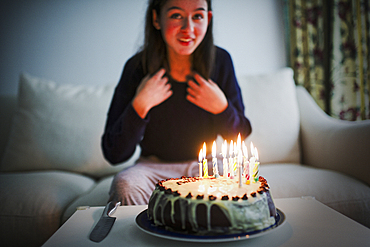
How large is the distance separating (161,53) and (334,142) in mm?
1028

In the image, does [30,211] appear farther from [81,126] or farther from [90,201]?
[81,126]

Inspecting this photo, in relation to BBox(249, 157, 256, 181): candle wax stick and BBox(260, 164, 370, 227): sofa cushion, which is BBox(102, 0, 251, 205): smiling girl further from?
BBox(249, 157, 256, 181): candle wax stick

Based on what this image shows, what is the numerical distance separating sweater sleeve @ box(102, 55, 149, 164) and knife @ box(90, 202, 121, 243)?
0.57 meters

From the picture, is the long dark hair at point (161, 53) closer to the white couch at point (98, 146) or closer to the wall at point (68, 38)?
the white couch at point (98, 146)

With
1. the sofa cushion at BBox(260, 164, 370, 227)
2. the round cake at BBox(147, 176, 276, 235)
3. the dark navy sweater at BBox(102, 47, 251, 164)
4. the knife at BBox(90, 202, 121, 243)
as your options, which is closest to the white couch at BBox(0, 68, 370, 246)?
the sofa cushion at BBox(260, 164, 370, 227)

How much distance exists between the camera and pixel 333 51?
2.29 metres

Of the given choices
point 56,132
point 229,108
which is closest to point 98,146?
point 56,132

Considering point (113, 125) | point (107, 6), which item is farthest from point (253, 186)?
point (107, 6)

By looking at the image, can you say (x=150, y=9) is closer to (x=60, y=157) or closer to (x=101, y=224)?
(x=60, y=157)

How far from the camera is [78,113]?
1905 mm

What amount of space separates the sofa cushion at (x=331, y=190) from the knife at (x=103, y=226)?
777 millimetres

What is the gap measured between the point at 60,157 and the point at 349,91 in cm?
204

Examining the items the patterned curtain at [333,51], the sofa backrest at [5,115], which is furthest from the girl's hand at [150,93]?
the patterned curtain at [333,51]

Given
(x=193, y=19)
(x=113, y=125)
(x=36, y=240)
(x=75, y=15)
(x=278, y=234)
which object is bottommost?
(x=36, y=240)
